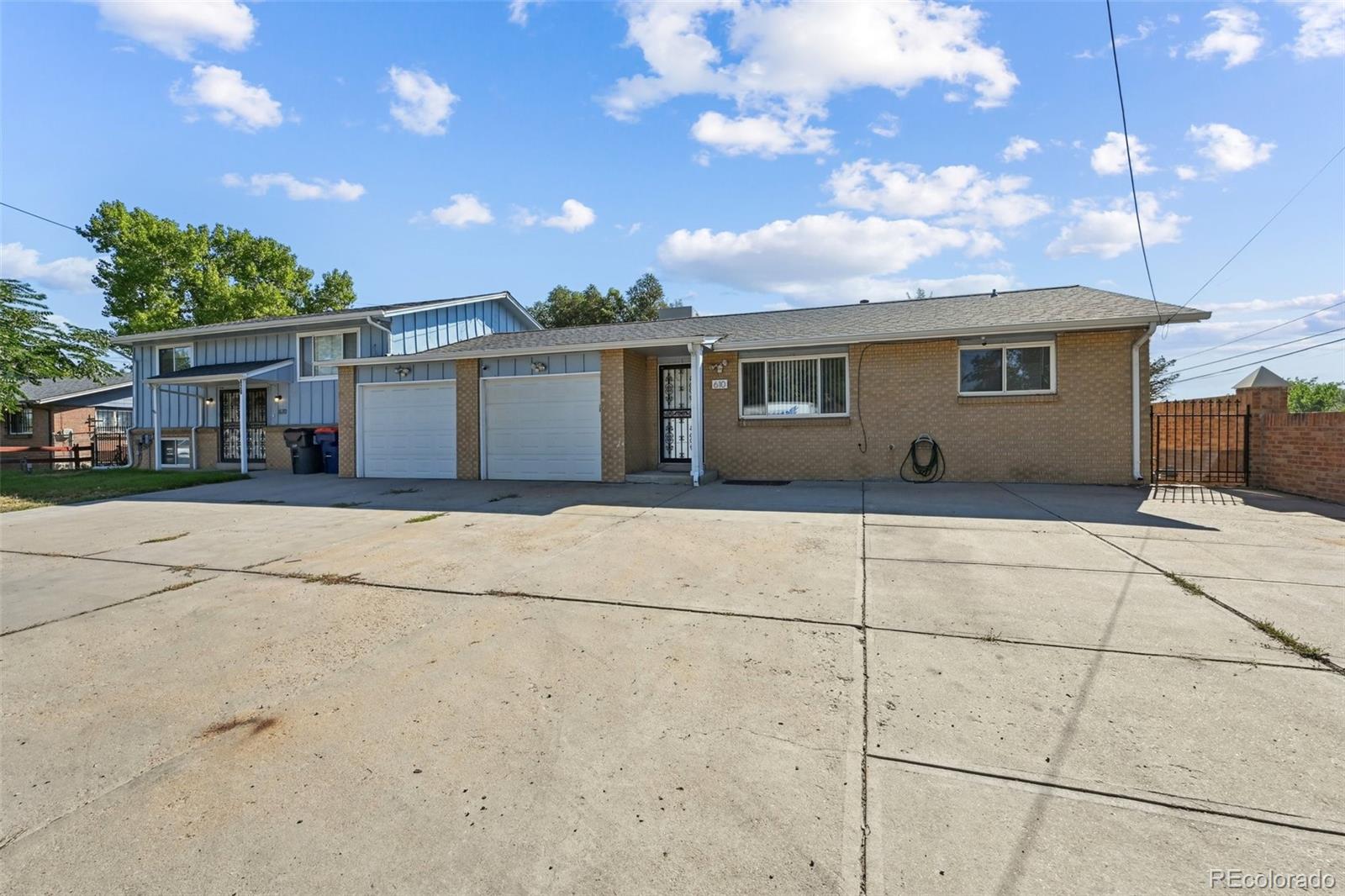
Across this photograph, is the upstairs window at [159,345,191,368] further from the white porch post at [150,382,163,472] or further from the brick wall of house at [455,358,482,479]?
the brick wall of house at [455,358,482,479]

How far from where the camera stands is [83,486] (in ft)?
39.5

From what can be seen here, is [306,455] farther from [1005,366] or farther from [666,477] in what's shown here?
[1005,366]

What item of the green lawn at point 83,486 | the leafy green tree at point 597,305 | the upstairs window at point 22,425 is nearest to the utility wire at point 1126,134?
the green lawn at point 83,486

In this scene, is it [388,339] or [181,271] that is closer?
[388,339]

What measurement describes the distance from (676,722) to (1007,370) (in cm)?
1082

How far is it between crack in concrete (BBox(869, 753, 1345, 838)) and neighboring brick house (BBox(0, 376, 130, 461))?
32.4 metres

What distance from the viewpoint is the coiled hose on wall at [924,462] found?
11023mm

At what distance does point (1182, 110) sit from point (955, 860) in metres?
10.6

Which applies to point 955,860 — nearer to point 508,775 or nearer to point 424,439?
point 508,775

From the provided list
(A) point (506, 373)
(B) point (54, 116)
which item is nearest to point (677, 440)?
(A) point (506, 373)

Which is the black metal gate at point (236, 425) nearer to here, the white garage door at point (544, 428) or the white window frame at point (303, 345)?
the white window frame at point (303, 345)

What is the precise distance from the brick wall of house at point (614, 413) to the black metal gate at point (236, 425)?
11852 mm

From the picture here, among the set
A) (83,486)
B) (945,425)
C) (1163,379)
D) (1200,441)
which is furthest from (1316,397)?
(83,486)

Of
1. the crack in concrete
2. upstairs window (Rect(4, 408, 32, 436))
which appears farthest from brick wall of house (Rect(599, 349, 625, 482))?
upstairs window (Rect(4, 408, 32, 436))
